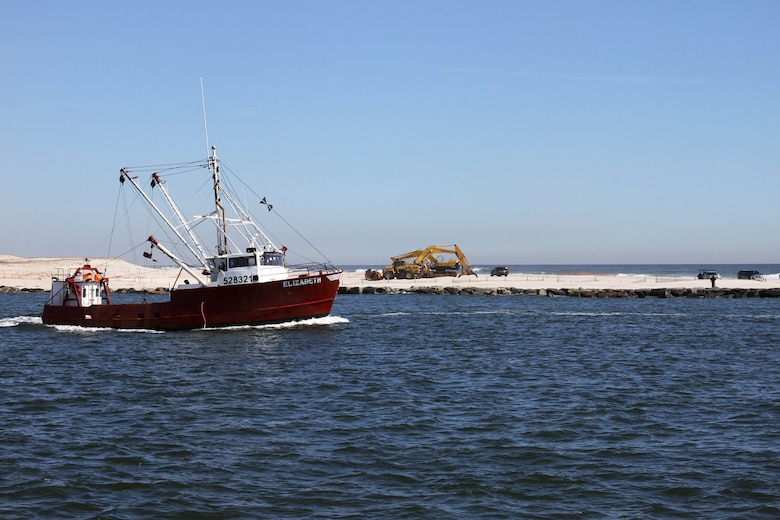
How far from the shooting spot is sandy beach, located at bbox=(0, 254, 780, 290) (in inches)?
3656

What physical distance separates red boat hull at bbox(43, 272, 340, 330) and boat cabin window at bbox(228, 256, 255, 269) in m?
1.24

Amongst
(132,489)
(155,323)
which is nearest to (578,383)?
(132,489)

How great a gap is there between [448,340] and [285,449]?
24.3 m

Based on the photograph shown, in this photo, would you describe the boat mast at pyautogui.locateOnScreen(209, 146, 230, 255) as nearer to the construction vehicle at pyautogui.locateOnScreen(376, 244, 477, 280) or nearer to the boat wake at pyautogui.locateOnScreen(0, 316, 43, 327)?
the boat wake at pyautogui.locateOnScreen(0, 316, 43, 327)

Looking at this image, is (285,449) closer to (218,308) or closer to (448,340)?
(448,340)

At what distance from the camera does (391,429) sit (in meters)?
19.0

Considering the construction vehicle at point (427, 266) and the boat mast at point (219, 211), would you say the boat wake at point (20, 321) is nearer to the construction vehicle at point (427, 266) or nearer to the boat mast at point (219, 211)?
the boat mast at point (219, 211)

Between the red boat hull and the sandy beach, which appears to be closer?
the red boat hull

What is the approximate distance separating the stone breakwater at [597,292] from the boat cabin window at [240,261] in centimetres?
4542

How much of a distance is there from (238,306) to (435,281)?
195 feet

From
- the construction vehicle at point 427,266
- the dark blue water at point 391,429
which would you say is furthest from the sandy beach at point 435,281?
the dark blue water at point 391,429

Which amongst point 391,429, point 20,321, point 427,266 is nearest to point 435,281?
point 427,266

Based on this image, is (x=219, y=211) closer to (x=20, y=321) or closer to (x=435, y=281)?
(x=20, y=321)

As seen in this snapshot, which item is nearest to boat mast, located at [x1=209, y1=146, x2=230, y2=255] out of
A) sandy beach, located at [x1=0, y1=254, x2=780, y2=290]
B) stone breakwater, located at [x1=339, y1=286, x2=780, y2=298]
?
sandy beach, located at [x1=0, y1=254, x2=780, y2=290]
